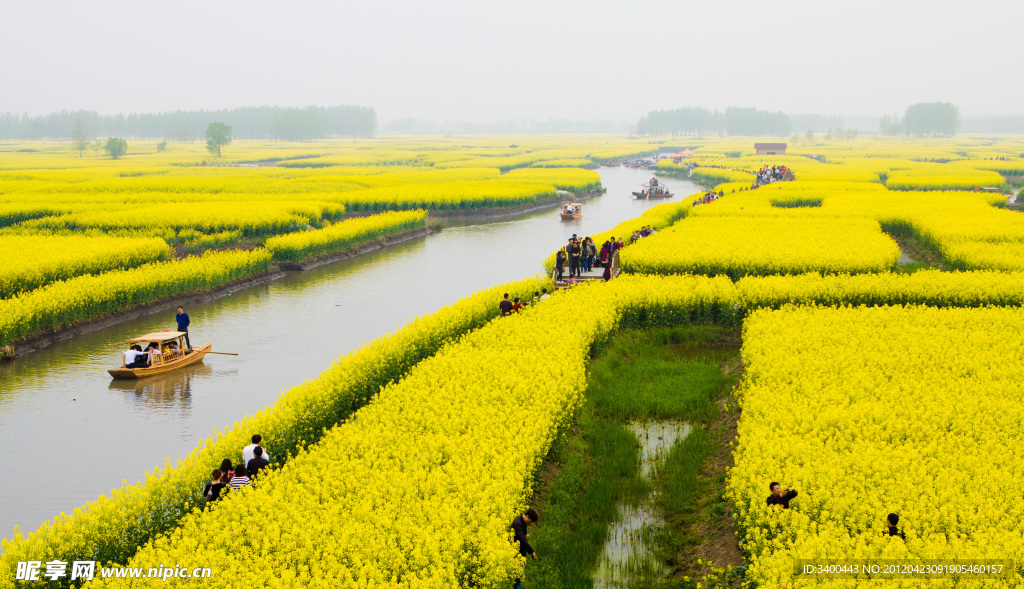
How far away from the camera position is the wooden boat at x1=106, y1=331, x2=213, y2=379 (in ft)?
79.4

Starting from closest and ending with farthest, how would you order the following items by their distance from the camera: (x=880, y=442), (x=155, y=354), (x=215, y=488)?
(x=215, y=488)
(x=880, y=442)
(x=155, y=354)

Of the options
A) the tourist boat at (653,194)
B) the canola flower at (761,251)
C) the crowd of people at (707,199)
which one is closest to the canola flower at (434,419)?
the canola flower at (761,251)

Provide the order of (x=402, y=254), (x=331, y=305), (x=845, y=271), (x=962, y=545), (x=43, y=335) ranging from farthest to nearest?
(x=402, y=254), (x=331, y=305), (x=845, y=271), (x=43, y=335), (x=962, y=545)

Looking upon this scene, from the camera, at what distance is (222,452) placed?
48.1ft

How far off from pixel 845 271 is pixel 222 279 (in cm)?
3134

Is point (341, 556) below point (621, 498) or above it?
above

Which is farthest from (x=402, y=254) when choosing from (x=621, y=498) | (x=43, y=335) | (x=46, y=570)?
(x=46, y=570)

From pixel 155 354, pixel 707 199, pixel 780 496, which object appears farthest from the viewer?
pixel 707 199

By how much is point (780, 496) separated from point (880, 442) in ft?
12.7

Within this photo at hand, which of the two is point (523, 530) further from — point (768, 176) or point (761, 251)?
point (768, 176)

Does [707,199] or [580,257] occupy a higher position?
[707,199]

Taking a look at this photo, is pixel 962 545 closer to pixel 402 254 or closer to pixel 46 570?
pixel 46 570

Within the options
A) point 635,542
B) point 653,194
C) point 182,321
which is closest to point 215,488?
point 635,542

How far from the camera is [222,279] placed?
38.0 meters
